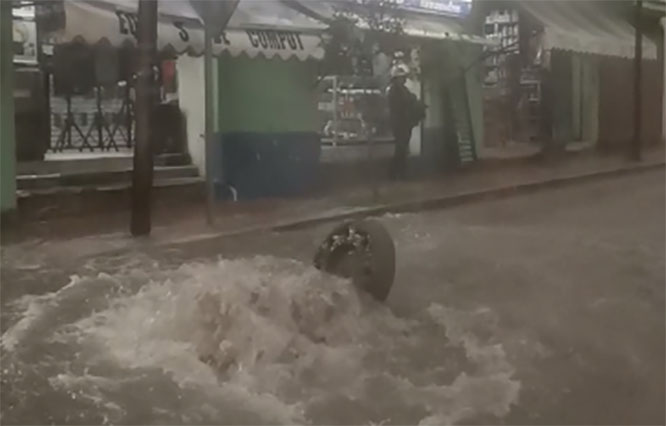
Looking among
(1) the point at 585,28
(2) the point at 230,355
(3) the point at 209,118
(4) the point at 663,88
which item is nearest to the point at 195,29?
(3) the point at 209,118

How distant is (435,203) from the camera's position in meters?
1.66

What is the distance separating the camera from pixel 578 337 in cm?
164

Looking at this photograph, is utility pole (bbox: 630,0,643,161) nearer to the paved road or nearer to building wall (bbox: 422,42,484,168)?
the paved road

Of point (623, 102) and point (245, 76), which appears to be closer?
point (245, 76)

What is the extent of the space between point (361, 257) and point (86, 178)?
0.42 meters

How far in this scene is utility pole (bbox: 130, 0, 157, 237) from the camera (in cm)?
148

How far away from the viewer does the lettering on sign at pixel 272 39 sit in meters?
1.50

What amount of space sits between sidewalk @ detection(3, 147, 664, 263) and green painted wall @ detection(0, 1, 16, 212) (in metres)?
0.05

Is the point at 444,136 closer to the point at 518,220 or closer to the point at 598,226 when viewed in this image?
the point at 518,220

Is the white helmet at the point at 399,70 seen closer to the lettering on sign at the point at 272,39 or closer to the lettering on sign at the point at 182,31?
the lettering on sign at the point at 272,39

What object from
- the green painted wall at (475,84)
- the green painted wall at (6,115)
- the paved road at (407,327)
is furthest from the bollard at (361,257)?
the green painted wall at (6,115)

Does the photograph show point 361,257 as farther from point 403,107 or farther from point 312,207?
point 403,107

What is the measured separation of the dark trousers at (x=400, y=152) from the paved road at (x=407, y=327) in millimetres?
72

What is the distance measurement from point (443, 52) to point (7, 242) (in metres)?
0.70
